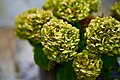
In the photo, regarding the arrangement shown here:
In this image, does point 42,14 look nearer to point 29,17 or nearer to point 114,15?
point 29,17

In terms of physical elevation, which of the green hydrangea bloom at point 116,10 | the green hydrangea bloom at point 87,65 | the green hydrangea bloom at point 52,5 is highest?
the green hydrangea bloom at point 52,5

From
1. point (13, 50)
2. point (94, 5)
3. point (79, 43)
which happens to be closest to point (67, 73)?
point (79, 43)

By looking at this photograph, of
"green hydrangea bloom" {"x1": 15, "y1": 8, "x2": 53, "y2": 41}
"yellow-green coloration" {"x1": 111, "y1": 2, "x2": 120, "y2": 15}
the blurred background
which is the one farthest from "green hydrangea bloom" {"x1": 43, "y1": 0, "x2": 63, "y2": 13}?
the blurred background

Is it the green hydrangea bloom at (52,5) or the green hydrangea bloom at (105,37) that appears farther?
the green hydrangea bloom at (52,5)

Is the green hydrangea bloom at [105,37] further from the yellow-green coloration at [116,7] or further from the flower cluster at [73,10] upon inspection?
the yellow-green coloration at [116,7]

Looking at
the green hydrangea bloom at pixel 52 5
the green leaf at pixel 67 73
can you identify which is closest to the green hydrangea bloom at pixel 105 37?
the green leaf at pixel 67 73

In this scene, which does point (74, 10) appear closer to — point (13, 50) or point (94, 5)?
point (94, 5)
